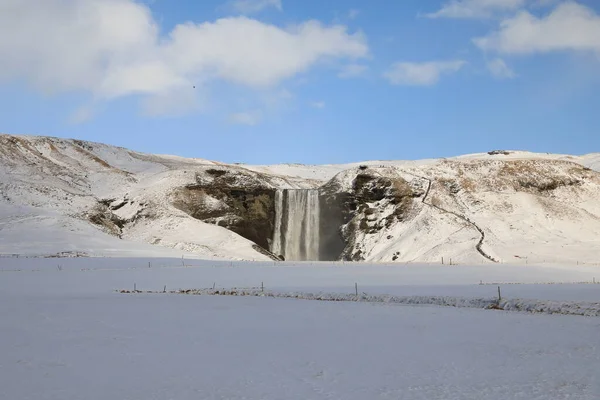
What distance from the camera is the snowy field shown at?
1287 cm

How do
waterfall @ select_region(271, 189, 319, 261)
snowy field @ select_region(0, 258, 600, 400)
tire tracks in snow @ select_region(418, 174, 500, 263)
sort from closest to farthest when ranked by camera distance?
snowy field @ select_region(0, 258, 600, 400), tire tracks in snow @ select_region(418, 174, 500, 263), waterfall @ select_region(271, 189, 319, 261)

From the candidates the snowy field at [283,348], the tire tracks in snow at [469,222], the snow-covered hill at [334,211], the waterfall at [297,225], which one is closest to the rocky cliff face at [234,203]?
the snow-covered hill at [334,211]

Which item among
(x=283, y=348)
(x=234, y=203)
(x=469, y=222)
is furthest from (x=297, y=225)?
(x=283, y=348)

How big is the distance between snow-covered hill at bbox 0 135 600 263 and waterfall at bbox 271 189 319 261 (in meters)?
1.31

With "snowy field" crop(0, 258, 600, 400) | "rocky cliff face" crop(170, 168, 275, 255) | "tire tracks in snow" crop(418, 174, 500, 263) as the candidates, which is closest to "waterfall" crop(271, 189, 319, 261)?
"rocky cliff face" crop(170, 168, 275, 255)

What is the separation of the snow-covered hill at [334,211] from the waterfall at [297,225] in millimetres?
1315

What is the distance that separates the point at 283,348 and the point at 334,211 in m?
67.8

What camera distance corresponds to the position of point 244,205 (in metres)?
89.4

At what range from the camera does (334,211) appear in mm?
85000

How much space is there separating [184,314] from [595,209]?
7137 cm

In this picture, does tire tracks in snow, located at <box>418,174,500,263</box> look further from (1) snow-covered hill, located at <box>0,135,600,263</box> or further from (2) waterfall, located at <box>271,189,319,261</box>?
(2) waterfall, located at <box>271,189,319,261</box>

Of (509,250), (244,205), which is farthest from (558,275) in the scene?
(244,205)

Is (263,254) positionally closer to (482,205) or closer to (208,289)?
(482,205)

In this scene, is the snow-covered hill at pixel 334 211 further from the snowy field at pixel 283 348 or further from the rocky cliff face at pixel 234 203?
the snowy field at pixel 283 348
